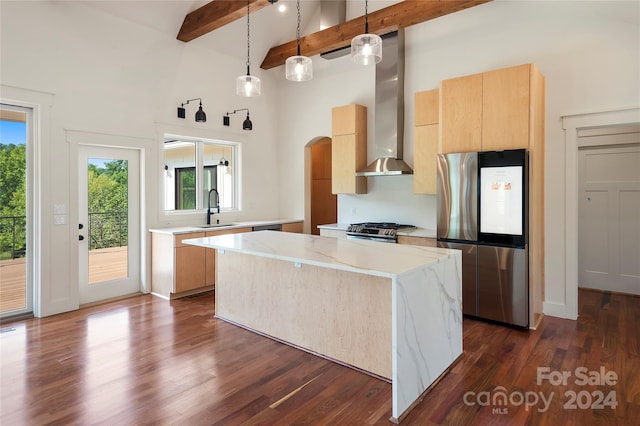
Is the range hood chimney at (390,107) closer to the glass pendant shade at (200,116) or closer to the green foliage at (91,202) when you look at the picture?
the glass pendant shade at (200,116)

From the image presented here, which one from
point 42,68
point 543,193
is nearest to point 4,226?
point 42,68

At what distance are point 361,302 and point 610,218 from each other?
4159 millimetres

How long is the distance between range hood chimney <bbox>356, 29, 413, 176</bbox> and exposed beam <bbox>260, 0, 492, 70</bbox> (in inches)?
10.7

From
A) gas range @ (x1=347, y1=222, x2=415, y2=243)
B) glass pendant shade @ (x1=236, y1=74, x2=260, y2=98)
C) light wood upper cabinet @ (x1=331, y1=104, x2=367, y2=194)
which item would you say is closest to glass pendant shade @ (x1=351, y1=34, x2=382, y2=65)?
glass pendant shade @ (x1=236, y1=74, x2=260, y2=98)

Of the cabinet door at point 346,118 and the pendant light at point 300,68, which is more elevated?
the cabinet door at point 346,118

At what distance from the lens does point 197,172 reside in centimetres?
579

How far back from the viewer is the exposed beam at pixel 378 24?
4.18m

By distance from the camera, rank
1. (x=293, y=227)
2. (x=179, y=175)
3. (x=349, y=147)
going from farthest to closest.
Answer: (x=293, y=227) < (x=179, y=175) < (x=349, y=147)

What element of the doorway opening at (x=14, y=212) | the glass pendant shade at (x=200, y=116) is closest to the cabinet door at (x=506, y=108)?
the glass pendant shade at (x=200, y=116)

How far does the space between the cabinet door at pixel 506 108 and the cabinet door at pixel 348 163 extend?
6.37 feet

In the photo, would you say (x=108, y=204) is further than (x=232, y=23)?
No

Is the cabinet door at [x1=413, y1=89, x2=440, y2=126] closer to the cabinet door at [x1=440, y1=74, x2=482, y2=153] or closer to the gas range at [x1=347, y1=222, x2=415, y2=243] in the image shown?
the cabinet door at [x1=440, y1=74, x2=482, y2=153]

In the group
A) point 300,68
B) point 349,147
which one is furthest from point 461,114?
point 300,68

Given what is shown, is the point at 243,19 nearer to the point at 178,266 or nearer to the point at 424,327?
the point at 178,266
